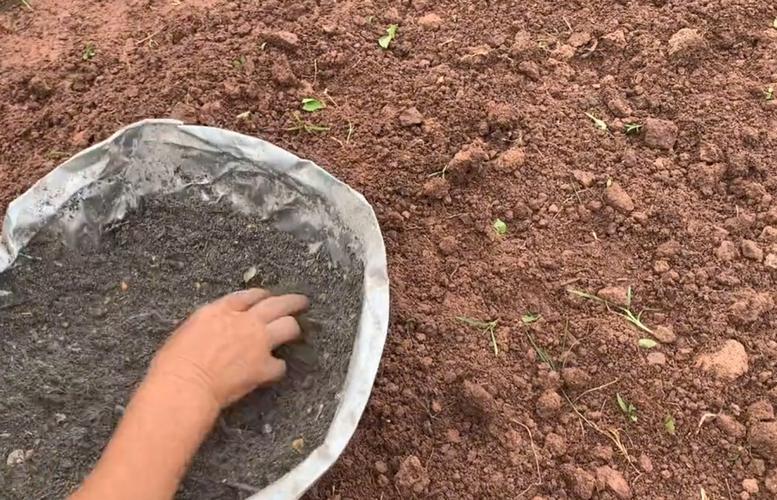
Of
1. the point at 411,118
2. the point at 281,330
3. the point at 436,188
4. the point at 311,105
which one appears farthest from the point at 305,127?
the point at 281,330

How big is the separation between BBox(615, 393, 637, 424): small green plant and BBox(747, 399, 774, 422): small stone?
20cm

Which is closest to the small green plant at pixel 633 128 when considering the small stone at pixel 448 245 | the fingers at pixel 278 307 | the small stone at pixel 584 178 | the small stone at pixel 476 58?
the small stone at pixel 584 178

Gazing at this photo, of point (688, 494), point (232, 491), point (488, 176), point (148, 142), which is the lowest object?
point (688, 494)

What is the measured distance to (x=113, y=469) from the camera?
1279mm

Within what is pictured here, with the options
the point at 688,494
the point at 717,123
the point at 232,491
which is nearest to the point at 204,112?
the point at 232,491

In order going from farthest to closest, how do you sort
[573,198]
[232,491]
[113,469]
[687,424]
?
[573,198]
[687,424]
[232,491]
[113,469]

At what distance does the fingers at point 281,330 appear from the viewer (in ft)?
5.01

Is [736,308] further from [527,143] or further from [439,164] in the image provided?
[439,164]

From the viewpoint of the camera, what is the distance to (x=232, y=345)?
147cm

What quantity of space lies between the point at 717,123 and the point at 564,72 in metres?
0.35

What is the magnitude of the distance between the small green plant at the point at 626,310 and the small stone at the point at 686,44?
61cm

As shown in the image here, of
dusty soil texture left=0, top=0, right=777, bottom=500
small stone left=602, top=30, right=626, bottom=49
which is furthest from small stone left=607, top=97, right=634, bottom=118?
small stone left=602, top=30, right=626, bottom=49

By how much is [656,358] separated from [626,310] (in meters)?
0.11

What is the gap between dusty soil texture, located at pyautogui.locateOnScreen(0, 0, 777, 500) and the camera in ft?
5.09
